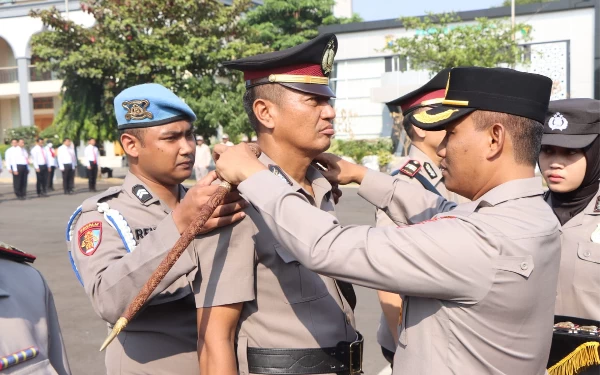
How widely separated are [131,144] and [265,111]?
0.79 meters

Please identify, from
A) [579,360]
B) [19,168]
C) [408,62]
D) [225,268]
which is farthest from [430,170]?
[408,62]

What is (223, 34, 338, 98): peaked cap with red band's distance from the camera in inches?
96.6

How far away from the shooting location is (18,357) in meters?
1.56

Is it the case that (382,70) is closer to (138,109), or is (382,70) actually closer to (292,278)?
(138,109)

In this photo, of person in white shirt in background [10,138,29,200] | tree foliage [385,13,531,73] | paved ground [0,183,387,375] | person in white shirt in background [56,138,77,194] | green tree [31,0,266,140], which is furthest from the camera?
tree foliage [385,13,531,73]

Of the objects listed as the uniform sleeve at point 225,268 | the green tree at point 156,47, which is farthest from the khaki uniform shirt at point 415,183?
the green tree at point 156,47

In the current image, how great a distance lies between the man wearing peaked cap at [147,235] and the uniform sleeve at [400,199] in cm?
82

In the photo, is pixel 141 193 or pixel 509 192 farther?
pixel 141 193

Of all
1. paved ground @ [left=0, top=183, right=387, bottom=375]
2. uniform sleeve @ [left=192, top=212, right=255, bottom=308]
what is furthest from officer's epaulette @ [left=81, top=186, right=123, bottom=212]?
paved ground @ [left=0, top=183, right=387, bottom=375]

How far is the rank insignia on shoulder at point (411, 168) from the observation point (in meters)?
3.57

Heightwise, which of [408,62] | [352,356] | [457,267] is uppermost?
[408,62]

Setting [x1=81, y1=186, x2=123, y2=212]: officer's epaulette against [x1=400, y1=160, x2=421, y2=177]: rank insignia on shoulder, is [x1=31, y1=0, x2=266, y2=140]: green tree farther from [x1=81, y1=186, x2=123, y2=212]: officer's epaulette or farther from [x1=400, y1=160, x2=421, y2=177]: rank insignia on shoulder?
[x1=81, y1=186, x2=123, y2=212]: officer's epaulette

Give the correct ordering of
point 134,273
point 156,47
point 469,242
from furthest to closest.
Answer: point 156,47 → point 134,273 → point 469,242

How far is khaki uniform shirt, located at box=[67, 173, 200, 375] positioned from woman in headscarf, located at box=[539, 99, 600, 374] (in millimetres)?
1592
